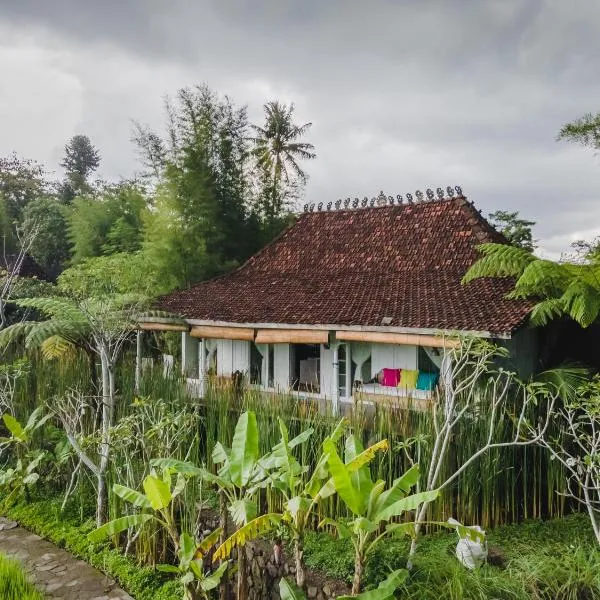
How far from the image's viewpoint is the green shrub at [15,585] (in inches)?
130

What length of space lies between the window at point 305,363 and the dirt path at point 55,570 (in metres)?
5.60

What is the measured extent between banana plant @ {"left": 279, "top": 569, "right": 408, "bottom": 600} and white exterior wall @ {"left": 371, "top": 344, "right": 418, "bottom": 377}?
556 cm

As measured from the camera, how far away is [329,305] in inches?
317

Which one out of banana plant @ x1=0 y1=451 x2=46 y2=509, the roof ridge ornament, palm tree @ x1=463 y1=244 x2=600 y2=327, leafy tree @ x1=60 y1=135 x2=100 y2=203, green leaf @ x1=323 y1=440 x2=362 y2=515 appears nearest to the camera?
green leaf @ x1=323 y1=440 x2=362 y2=515

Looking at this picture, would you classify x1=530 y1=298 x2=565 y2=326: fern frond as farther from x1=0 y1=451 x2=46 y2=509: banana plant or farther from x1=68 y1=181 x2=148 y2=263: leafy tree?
x1=68 y1=181 x2=148 y2=263: leafy tree

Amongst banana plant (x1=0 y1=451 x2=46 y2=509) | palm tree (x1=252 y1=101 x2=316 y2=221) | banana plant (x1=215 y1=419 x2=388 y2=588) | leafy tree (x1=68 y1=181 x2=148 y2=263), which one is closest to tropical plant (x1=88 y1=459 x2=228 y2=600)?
banana plant (x1=215 y1=419 x2=388 y2=588)

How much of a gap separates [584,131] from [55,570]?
11246 millimetres

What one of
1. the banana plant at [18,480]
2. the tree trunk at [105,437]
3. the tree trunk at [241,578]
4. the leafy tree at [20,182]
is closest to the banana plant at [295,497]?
the tree trunk at [241,578]

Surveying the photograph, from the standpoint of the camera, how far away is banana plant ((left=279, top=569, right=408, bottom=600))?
2730 mm

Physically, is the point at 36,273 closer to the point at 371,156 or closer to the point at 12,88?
the point at 12,88

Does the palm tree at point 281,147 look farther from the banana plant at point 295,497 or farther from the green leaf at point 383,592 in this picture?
the green leaf at point 383,592

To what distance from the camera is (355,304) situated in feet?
25.9

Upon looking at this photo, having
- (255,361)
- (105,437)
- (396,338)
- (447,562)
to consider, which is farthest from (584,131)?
(105,437)

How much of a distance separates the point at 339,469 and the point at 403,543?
1307 millimetres
